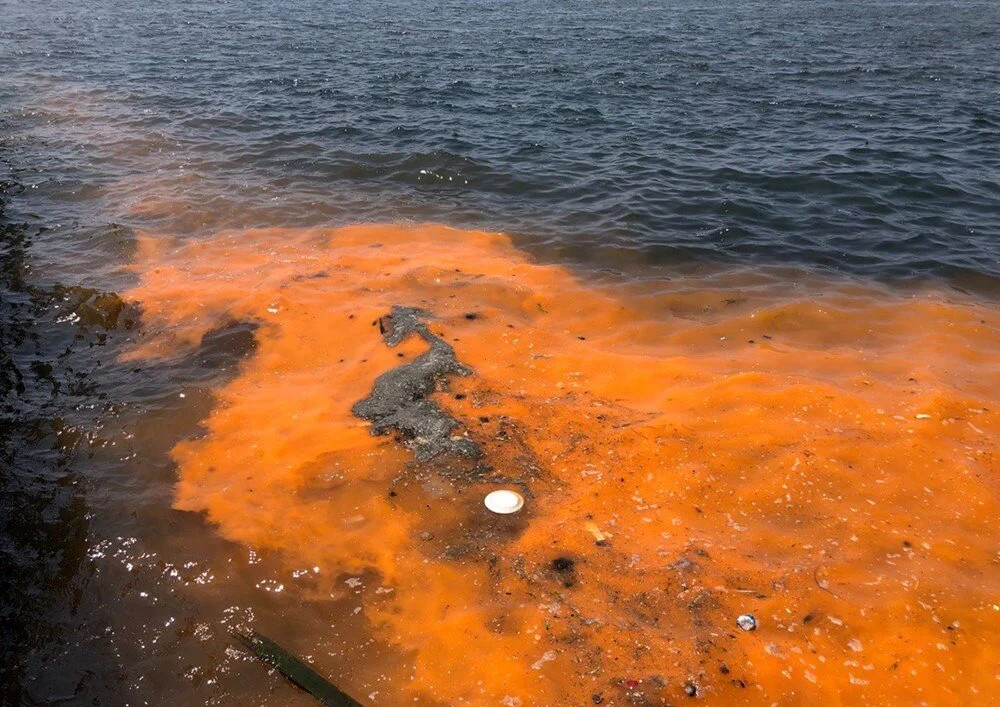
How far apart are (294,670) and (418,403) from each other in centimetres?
295

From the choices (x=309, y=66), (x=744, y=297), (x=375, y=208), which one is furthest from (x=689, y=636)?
(x=309, y=66)

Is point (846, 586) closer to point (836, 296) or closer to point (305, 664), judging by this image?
point (305, 664)

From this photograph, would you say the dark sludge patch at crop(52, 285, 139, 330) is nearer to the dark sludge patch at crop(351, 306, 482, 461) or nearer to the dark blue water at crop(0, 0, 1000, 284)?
the dark blue water at crop(0, 0, 1000, 284)

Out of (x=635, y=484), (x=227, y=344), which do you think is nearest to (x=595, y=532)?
(x=635, y=484)

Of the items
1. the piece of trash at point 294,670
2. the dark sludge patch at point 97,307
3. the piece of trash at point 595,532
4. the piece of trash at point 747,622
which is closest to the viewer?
the piece of trash at point 294,670

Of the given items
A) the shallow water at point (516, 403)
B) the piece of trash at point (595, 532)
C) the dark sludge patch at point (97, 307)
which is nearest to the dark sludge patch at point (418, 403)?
the shallow water at point (516, 403)

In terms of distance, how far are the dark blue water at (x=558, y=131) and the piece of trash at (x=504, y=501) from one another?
6101 millimetres

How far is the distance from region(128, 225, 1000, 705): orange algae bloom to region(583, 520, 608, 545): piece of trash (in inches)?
0.7

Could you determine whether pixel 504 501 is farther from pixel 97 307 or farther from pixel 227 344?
pixel 97 307

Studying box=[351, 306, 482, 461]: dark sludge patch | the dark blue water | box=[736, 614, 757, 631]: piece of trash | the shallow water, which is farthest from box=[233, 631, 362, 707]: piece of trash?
the dark blue water

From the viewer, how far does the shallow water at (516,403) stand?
4406 mm

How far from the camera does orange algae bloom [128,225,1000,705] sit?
4.26 meters

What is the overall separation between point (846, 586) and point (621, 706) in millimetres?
1961

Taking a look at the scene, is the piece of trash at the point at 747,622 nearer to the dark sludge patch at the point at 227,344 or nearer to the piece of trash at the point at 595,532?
the piece of trash at the point at 595,532
